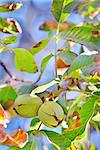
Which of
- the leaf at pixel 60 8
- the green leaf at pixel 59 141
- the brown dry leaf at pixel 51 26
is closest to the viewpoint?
the green leaf at pixel 59 141

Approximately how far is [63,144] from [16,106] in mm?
87

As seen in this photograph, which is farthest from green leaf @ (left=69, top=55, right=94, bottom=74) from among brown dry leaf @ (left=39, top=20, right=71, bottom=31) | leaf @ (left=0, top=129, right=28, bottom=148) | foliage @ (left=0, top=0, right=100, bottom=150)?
brown dry leaf @ (left=39, top=20, right=71, bottom=31)

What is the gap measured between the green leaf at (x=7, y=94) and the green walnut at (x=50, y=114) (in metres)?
0.06

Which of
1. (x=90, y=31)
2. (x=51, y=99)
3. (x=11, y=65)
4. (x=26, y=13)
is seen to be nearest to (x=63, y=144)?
(x=51, y=99)

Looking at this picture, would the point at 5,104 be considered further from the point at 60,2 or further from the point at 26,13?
the point at 26,13

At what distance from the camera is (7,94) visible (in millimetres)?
526

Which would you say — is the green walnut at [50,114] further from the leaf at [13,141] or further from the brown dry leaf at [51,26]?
the brown dry leaf at [51,26]

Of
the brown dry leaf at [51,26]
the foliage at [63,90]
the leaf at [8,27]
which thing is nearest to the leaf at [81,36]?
the foliage at [63,90]

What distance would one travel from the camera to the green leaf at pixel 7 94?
53cm

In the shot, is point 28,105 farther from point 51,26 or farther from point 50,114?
point 51,26

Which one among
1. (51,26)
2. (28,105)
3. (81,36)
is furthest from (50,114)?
(51,26)

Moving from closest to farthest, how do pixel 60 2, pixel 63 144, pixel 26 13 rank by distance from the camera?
pixel 63 144
pixel 60 2
pixel 26 13

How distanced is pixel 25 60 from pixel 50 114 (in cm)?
10

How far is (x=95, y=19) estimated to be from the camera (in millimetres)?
864
